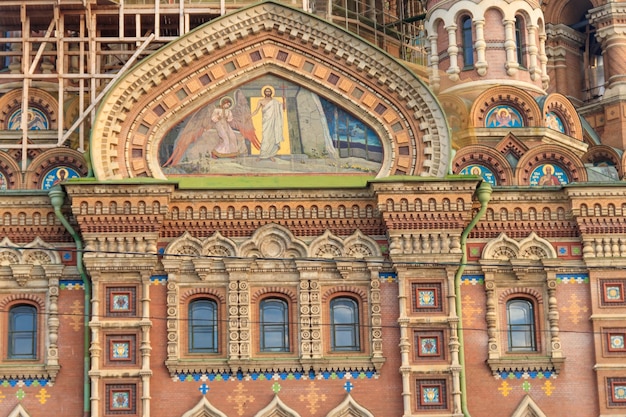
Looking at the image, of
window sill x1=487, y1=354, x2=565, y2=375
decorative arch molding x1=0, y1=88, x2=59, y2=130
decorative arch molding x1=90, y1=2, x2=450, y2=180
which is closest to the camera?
window sill x1=487, y1=354, x2=565, y2=375

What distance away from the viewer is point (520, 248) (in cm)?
2702

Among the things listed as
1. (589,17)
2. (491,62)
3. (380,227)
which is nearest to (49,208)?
(380,227)

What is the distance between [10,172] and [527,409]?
9.09 m

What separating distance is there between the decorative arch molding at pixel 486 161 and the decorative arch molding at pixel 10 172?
7.01 m

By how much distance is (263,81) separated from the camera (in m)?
27.8

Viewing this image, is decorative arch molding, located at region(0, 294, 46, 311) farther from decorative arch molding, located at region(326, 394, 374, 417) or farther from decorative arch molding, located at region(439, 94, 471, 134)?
decorative arch molding, located at region(439, 94, 471, 134)

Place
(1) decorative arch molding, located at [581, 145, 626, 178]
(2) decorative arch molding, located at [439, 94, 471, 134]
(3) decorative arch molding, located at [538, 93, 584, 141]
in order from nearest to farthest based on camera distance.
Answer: (2) decorative arch molding, located at [439, 94, 471, 134]
(3) decorative arch molding, located at [538, 93, 584, 141]
(1) decorative arch molding, located at [581, 145, 626, 178]

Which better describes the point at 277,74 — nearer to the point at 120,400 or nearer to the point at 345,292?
the point at 345,292

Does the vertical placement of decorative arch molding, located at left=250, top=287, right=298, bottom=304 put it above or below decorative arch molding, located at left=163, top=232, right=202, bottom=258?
below

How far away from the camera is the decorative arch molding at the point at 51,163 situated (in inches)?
1120

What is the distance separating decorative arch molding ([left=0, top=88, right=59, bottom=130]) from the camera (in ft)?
98.4

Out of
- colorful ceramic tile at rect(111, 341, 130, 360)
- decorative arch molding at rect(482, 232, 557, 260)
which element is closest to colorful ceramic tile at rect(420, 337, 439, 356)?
decorative arch molding at rect(482, 232, 557, 260)

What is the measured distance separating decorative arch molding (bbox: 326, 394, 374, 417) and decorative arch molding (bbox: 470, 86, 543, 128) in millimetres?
6384

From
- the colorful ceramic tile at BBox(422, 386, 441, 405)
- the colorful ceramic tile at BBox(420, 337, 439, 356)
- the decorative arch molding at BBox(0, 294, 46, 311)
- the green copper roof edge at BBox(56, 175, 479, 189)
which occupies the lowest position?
the colorful ceramic tile at BBox(422, 386, 441, 405)
